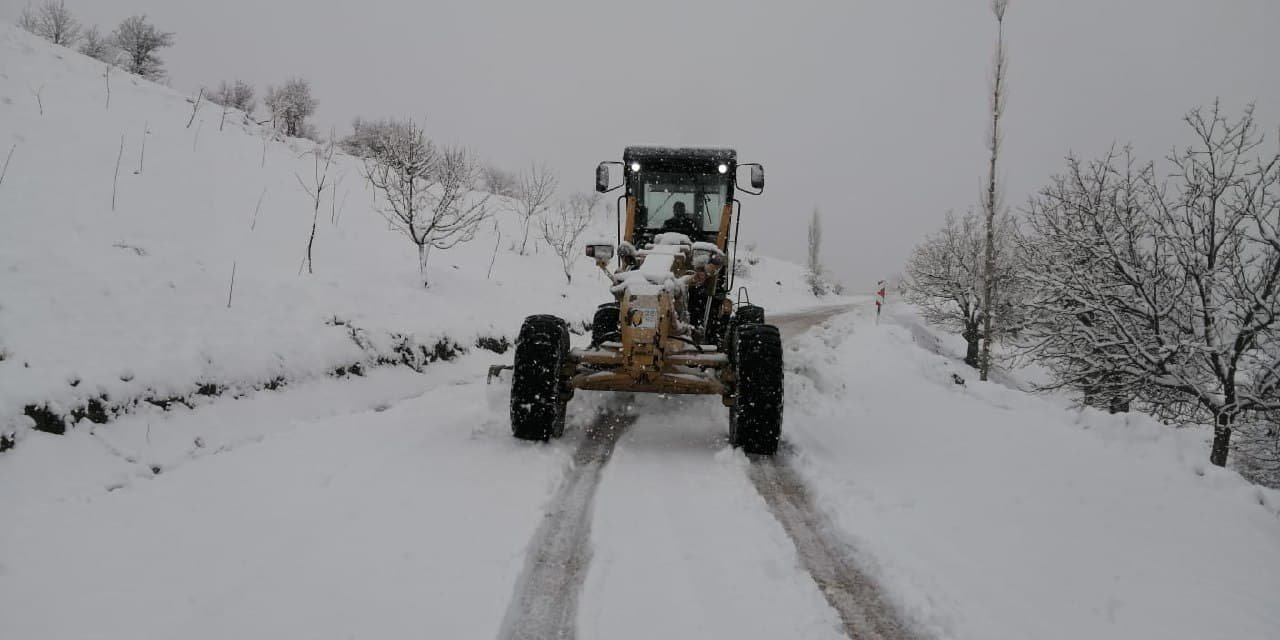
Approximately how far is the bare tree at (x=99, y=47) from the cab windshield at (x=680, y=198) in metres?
29.1

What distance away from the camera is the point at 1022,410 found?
24.5 feet

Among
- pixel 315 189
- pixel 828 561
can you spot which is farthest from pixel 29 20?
pixel 828 561

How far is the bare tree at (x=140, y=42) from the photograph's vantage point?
25.8 m

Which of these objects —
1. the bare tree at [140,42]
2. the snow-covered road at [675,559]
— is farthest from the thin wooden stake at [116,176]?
the bare tree at [140,42]

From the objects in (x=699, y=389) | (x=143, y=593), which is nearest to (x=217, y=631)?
(x=143, y=593)

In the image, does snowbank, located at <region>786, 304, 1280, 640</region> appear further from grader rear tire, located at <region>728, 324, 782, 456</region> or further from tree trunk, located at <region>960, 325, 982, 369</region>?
tree trunk, located at <region>960, 325, 982, 369</region>

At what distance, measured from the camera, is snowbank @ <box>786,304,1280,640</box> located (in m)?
2.63

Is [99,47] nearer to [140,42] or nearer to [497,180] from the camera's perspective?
[140,42]

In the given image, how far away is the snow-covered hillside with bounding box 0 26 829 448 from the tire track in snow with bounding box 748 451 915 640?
458 centimetres

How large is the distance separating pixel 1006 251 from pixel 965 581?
86.9ft

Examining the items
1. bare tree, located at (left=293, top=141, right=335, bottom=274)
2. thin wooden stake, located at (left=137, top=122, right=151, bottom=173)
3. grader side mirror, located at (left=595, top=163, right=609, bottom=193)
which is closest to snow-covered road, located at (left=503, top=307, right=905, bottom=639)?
grader side mirror, located at (left=595, top=163, right=609, bottom=193)

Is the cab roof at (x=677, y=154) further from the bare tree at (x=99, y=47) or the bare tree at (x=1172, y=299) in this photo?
the bare tree at (x=99, y=47)

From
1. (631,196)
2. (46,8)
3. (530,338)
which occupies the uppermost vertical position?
(46,8)

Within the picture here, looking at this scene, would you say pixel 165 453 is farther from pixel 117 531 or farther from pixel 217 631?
pixel 217 631
